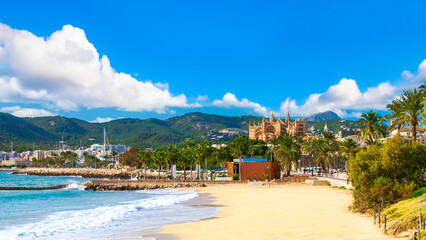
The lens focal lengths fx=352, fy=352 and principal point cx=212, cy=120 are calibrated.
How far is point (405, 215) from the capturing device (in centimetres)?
1614

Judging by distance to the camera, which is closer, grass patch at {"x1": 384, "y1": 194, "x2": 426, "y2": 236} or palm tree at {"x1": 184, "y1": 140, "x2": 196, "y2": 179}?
grass patch at {"x1": 384, "y1": 194, "x2": 426, "y2": 236}

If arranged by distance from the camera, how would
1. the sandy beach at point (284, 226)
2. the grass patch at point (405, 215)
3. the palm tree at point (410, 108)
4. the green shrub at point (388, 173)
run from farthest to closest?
the palm tree at point (410, 108), the green shrub at point (388, 173), the sandy beach at point (284, 226), the grass patch at point (405, 215)

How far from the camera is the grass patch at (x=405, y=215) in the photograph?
48.5 feet

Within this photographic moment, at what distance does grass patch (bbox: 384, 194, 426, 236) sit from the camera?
14789mm

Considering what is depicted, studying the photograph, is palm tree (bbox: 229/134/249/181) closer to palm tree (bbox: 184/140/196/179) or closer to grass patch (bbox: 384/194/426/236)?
palm tree (bbox: 184/140/196/179)

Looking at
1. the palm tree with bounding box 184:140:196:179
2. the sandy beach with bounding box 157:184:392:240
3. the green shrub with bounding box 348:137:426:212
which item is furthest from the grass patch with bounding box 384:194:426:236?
the palm tree with bounding box 184:140:196:179

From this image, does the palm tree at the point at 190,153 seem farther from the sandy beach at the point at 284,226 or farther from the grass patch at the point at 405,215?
the grass patch at the point at 405,215

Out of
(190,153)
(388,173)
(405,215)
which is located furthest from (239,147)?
(405,215)

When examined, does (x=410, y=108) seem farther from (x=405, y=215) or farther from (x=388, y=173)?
(x=405, y=215)

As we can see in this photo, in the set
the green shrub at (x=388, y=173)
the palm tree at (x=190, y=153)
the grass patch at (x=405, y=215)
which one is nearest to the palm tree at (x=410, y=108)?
the green shrub at (x=388, y=173)

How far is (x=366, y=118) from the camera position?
48969 millimetres

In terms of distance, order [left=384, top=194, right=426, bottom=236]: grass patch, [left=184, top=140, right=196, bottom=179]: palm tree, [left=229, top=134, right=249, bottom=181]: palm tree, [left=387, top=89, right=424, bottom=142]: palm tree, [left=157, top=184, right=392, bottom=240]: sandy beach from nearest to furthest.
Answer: [left=384, top=194, right=426, bottom=236]: grass patch → [left=157, top=184, right=392, bottom=240]: sandy beach → [left=387, top=89, right=424, bottom=142]: palm tree → [left=229, top=134, right=249, bottom=181]: palm tree → [left=184, top=140, right=196, bottom=179]: palm tree

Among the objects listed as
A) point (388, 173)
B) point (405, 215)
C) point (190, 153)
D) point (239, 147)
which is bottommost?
point (405, 215)

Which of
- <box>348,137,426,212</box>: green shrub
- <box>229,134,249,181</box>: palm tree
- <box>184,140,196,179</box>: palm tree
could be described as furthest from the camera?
<box>184,140,196,179</box>: palm tree
